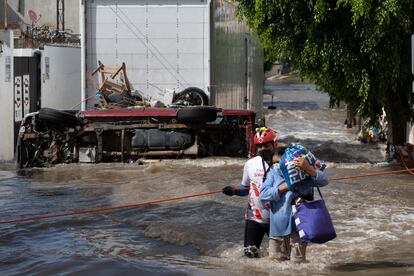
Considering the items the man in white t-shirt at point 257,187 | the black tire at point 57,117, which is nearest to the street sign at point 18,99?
the black tire at point 57,117

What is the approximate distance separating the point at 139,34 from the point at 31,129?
2.92 meters

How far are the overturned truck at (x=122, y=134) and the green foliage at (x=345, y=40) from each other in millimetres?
1632

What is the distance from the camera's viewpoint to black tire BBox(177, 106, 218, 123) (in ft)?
49.3

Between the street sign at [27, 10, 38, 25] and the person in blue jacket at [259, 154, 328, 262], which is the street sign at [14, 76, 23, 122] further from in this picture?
the street sign at [27, 10, 38, 25]

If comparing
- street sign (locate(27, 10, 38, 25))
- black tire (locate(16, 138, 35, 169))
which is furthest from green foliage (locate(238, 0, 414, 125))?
street sign (locate(27, 10, 38, 25))

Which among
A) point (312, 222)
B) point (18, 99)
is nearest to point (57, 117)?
point (18, 99)

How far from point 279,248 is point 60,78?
13.8 m

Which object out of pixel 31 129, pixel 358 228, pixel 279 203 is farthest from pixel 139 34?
pixel 279 203

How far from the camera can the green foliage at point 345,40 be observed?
1377 cm

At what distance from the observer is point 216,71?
16.5m

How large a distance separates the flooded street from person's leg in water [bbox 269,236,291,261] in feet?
0.36

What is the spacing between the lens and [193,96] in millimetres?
15906

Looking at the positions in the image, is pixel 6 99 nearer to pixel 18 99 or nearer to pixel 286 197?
pixel 18 99

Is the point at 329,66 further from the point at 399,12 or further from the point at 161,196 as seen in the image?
the point at 161,196
